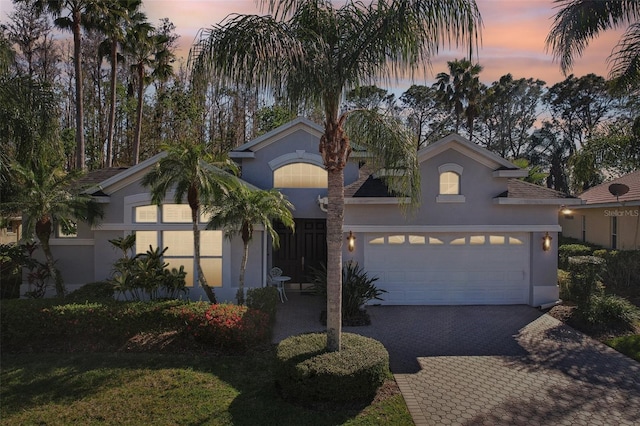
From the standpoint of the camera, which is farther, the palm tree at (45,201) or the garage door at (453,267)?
the garage door at (453,267)

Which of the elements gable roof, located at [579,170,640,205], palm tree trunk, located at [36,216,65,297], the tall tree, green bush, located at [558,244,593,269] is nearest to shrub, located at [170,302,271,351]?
palm tree trunk, located at [36,216,65,297]

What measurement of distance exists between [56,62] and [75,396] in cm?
2990

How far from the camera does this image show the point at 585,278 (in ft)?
38.3

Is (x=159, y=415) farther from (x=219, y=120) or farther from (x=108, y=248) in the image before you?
(x=219, y=120)

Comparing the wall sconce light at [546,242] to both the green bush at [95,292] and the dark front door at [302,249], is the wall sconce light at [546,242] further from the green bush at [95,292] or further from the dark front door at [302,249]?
the green bush at [95,292]

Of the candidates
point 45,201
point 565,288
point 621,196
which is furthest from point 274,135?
point 621,196

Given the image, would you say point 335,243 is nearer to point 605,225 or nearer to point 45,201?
point 45,201

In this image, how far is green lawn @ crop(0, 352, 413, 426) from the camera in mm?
6105

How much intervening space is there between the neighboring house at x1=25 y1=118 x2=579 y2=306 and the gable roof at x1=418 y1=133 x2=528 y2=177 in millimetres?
31

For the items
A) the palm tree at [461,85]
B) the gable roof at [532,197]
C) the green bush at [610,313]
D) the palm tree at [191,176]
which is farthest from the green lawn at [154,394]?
the palm tree at [461,85]

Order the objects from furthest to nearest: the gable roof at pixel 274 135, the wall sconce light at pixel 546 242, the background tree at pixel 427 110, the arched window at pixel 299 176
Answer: the background tree at pixel 427 110 → the arched window at pixel 299 176 → the gable roof at pixel 274 135 → the wall sconce light at pixel 546 242

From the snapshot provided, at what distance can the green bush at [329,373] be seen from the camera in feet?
20.6

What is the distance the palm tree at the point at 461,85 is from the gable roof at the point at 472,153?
56.1 ft

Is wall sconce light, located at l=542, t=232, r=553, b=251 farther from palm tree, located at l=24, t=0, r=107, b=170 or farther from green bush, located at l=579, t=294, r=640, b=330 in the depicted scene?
palm tree, located at l=24, t=0, r=107, b=170
